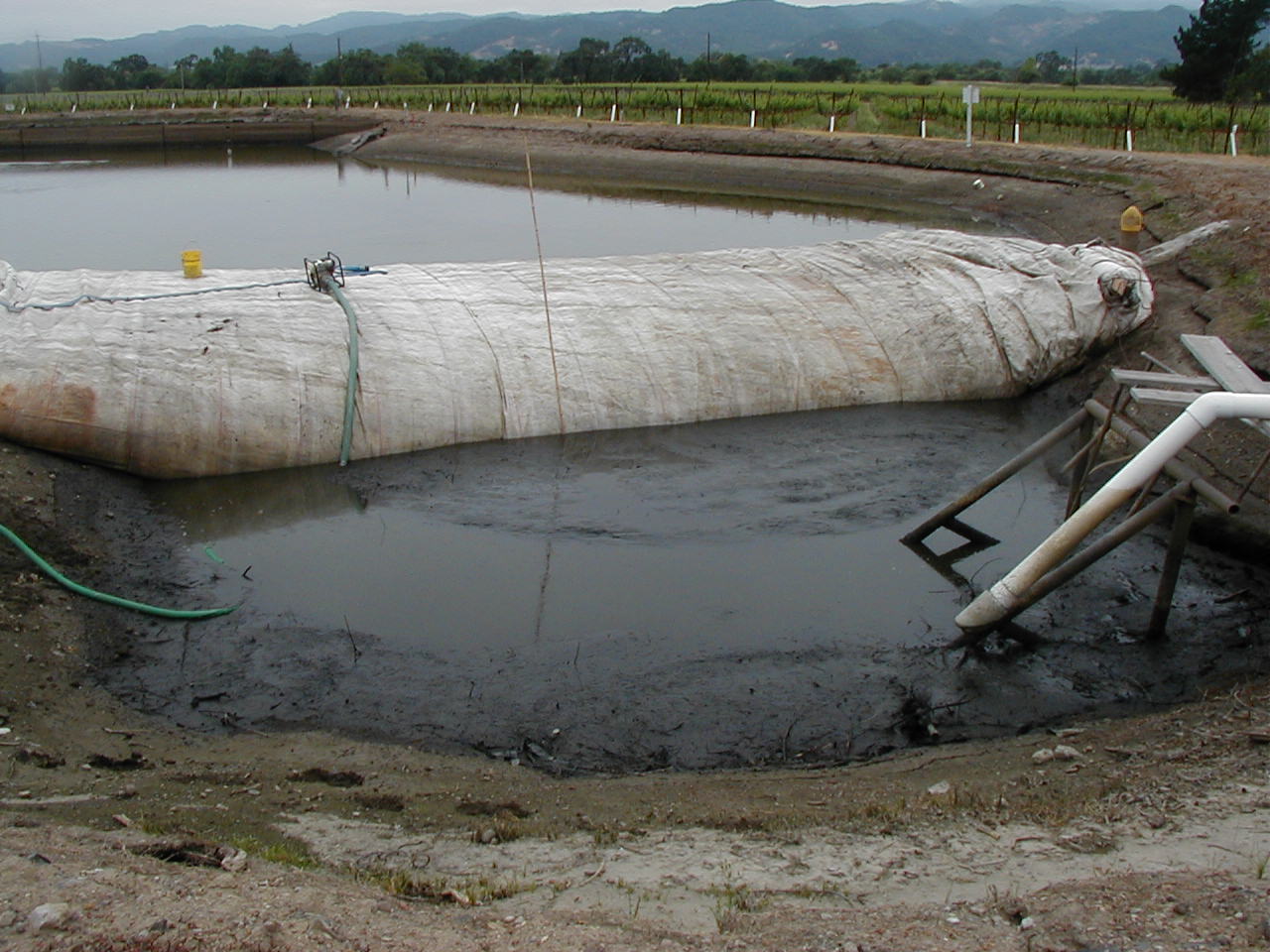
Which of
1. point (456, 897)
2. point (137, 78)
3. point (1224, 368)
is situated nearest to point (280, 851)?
point (456, 897)

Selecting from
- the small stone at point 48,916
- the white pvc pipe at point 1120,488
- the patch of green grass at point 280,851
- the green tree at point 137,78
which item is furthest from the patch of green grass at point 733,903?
the green tree at point 137,78

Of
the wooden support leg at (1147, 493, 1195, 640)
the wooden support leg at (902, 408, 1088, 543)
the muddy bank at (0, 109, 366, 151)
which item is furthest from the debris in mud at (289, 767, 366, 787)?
the muddy bank at (0, 109, 366, 151)

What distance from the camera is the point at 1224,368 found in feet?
25.6

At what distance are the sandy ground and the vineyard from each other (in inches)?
900

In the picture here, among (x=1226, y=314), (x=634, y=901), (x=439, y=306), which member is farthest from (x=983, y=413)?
(x=634, y=901)

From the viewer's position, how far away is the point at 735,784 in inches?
218

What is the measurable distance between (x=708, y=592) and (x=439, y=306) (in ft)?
14.9

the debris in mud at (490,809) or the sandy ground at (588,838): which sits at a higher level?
the sandy ground at (588,838)

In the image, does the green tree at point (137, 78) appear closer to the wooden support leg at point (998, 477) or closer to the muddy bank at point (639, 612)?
→ the muddy bank at point (639, 612)

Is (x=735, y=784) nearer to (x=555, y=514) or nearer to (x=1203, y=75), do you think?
(x=555, y=514)

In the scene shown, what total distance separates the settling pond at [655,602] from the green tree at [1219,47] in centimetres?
2837

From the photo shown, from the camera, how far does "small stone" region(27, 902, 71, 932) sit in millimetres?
3293

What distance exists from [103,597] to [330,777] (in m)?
2.72

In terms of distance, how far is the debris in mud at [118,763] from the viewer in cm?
542
